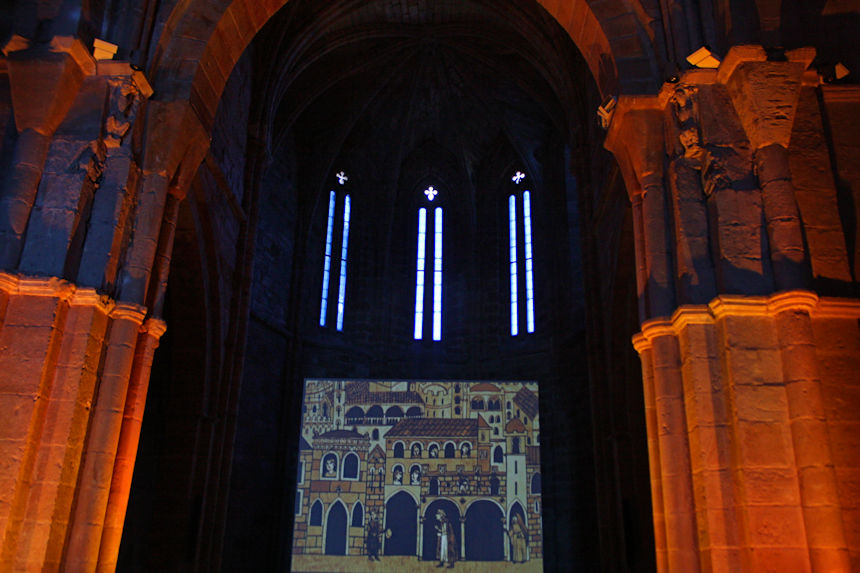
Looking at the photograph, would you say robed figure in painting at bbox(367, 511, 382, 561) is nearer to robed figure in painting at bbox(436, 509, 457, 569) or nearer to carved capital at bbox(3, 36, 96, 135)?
robed figure in painting at bbox(436, 509, 457, 569)

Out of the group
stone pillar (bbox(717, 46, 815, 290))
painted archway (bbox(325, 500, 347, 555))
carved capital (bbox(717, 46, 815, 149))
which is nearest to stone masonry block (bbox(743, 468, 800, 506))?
stone pillar (bbox(717, 46, 815, 290))

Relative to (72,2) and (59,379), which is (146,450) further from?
(72,2)

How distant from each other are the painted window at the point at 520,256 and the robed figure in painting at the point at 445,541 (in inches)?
238

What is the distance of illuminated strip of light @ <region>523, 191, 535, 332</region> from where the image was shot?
64.7 ft

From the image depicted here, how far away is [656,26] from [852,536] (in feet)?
17.7

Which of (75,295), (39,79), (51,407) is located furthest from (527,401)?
(39,79)

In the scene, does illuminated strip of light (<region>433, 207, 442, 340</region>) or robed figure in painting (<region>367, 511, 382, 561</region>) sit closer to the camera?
robed figure in painting (<region>367, 511, 382, 561</region>)

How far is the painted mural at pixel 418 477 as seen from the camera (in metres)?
15.1

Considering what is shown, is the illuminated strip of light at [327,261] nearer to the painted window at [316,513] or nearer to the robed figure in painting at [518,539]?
the painted window at [316,513]

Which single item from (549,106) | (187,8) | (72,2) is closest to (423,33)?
(549,106)

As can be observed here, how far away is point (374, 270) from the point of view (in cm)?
2091

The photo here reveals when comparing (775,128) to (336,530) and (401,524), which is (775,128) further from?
(336,530)

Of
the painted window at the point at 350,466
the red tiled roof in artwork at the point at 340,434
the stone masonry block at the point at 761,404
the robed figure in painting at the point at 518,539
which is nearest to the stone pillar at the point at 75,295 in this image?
the stone masonry block at the point at 761,404

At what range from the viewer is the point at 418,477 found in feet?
51.7
